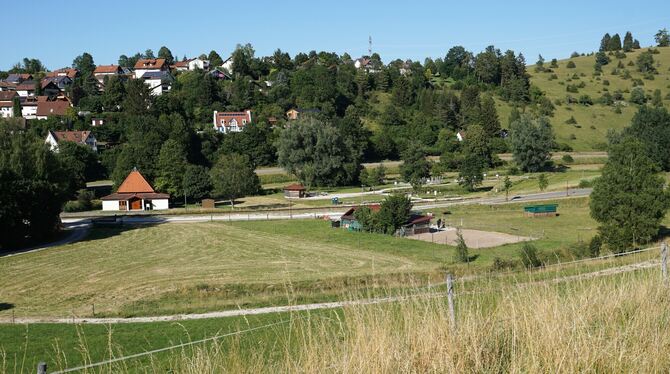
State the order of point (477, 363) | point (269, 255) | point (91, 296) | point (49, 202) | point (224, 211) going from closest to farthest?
1. point (477, 363)
2. point (91, 296)
3. point (269, 255)
4. point (49, 202)
5. point (224, 211)

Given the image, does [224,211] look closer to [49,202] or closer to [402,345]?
[49,202]

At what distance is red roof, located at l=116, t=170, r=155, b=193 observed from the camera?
56.8m

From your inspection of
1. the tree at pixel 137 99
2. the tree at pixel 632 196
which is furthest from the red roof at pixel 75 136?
the tree at pixel 632 196

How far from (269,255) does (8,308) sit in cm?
1313

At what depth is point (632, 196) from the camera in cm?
2839

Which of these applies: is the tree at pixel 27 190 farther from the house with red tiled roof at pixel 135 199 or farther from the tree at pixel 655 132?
the tree at pixel 655 132

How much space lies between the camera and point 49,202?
1559 inches

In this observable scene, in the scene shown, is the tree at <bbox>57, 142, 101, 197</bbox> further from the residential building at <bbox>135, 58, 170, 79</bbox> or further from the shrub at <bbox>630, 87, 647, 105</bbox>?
the shrub at <bbox>630, 87, 647, 105</bbox>

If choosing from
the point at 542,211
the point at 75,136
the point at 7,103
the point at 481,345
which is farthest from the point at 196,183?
the point at 7,103

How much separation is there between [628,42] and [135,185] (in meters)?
128

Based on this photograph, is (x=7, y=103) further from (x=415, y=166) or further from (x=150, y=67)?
(x=415, y=166)

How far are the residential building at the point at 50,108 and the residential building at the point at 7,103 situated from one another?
4.39 metres

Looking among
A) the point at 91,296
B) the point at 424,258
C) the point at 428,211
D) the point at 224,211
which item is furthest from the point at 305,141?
the point at 91,296

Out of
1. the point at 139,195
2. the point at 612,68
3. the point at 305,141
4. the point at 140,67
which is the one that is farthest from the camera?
the point at 140,67
